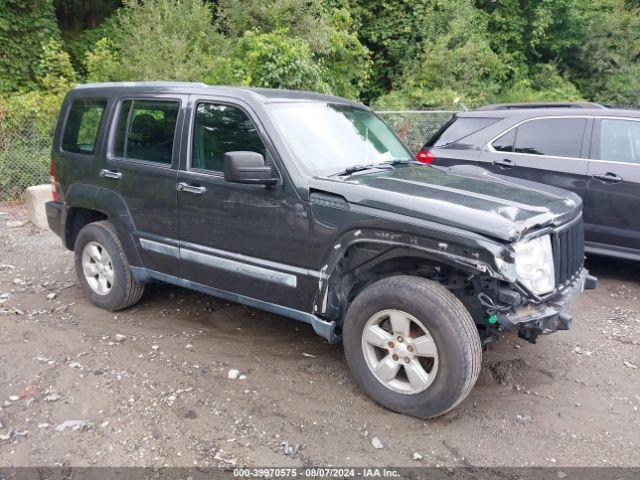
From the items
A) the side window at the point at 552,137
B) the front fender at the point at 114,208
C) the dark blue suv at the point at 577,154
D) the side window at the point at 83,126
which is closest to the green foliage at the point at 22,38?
the side window at the point at 83,126

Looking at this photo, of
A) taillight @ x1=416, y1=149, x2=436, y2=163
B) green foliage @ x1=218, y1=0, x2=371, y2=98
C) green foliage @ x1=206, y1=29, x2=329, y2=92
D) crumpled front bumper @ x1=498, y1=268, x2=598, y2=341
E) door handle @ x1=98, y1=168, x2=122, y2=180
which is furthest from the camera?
green foliage @ x1=218, y1=0, x2=371, y2=98

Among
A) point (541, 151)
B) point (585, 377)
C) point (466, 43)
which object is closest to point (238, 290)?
point (585, 377)

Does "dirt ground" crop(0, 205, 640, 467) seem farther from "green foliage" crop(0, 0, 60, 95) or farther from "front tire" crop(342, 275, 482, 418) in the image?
"green foliage" crop(0, 0, 60, 95)

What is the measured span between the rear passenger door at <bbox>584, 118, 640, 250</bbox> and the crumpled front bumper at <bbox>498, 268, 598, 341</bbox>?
260 cm

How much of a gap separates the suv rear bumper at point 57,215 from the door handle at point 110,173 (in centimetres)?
75

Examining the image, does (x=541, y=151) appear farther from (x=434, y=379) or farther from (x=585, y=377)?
(x=434, y=379)

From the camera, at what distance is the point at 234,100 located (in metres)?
4.11

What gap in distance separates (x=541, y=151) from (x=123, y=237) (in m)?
4.43

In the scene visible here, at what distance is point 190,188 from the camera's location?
4242mm

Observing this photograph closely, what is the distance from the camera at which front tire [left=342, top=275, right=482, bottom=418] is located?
3.21 meters

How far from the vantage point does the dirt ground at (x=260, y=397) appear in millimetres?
3141

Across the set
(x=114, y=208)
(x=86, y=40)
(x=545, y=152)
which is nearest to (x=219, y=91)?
(x=114, y=208)

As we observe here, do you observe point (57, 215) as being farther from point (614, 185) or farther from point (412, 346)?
point (614, 185)

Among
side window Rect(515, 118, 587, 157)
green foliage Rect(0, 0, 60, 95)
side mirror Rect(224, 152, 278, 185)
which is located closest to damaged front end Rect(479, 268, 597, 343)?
side mirror Rect(224, 152, 278, 185)
